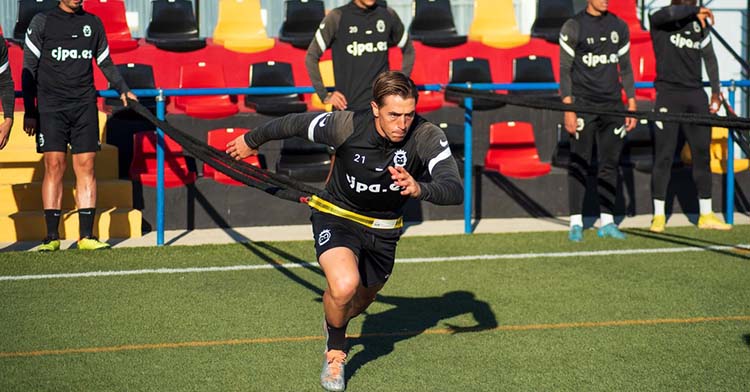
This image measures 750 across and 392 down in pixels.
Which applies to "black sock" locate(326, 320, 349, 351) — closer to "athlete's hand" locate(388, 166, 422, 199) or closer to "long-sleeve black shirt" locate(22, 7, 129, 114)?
"athlete's hand" locate(388, 166, 422, 199)

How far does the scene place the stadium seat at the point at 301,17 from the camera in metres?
13.7

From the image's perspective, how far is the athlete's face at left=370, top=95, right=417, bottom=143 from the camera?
520cm

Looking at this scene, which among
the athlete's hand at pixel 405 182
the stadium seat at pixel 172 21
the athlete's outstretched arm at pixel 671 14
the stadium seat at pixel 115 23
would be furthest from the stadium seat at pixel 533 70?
the athlete's hand at pixel 405 182

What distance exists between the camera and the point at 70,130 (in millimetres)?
9164

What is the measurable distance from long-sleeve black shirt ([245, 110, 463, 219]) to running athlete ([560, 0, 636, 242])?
4.49 metres

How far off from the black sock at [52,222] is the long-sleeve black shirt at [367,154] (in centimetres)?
398

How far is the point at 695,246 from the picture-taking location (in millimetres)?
9477

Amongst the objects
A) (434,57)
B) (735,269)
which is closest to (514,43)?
(434,57)

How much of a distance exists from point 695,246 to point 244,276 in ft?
12.9

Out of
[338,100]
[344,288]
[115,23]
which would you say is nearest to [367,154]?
[344,288]

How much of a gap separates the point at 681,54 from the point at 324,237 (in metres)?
5.79

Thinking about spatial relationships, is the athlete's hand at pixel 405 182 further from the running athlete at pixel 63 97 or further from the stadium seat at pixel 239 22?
the stadium seat at pixel 239 22

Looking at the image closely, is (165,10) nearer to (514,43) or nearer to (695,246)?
(514,43)

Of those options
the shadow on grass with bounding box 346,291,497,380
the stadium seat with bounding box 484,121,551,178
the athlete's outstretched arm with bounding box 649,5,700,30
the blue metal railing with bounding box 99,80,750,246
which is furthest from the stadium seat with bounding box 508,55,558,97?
the shadow on grass with bounding box 346,291,497,380
